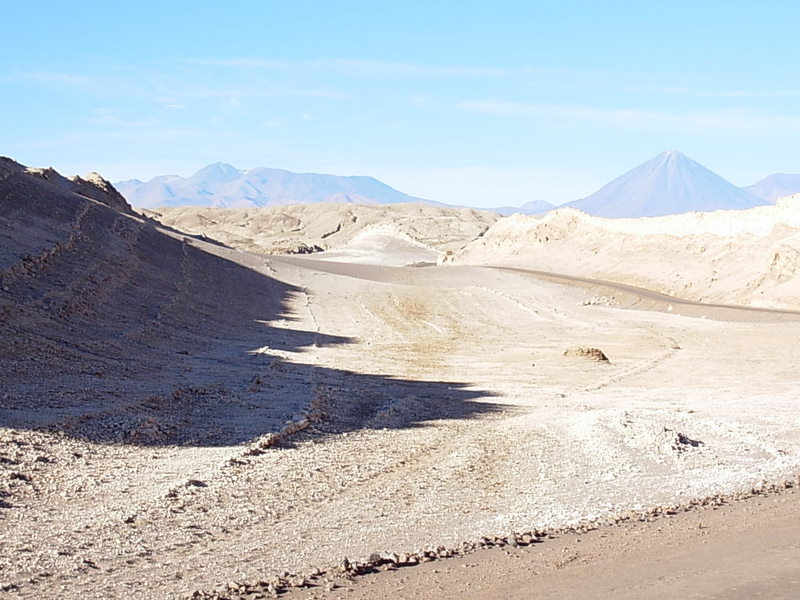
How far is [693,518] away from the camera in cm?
910

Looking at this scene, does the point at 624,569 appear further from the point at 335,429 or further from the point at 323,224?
the point at 323,224

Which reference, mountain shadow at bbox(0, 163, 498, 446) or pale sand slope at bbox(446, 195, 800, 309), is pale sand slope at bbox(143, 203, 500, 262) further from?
mountain shadow at bbox(0, 163, 498, 446)

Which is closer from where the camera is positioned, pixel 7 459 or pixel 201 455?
pixel 7 459

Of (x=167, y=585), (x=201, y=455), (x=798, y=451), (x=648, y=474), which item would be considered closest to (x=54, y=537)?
(x=167, y=585)

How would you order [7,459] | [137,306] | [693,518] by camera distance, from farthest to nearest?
[137,306] < [7,459] < [693,518]

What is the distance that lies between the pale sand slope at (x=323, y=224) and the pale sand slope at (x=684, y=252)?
19.5m

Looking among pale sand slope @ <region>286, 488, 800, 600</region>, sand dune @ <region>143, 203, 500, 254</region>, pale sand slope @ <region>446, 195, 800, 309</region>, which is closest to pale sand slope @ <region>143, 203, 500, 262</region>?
sand dune @ <region>143, 203, 500, 254</region>

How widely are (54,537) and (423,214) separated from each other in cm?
11932

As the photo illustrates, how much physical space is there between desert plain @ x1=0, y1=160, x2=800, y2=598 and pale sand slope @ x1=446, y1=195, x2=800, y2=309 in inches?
208

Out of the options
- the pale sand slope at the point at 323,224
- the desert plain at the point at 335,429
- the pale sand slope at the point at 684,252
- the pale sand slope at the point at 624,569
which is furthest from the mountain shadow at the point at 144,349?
the pale sand slope at the point at 323,224

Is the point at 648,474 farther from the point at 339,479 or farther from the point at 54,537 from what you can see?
the point at 54,537

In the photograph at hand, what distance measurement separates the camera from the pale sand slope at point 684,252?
42.2 metres

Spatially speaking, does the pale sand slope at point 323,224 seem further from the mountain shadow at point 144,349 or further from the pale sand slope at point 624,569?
the pale sand slope at point 624,569

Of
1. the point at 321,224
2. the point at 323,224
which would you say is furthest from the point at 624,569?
the point at 321,224
